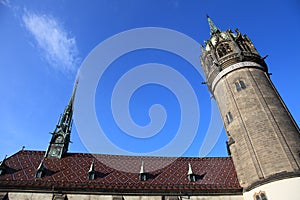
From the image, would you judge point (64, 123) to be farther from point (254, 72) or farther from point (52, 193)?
point (254, 72)

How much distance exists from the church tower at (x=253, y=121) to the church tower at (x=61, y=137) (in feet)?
62.7

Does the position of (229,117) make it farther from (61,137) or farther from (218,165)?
(61,137)

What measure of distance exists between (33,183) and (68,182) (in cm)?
290

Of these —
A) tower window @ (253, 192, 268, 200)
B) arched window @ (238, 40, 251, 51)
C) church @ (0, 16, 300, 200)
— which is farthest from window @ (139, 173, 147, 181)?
arched window @ (238, 40, 251, 51)

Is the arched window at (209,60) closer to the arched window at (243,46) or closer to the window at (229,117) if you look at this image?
the arched window at (243,46)

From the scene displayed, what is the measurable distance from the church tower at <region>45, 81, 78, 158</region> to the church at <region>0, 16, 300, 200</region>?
0.37ft

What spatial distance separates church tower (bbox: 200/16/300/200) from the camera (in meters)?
18.2

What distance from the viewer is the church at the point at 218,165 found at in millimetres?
19047

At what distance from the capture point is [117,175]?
2298 centimetres

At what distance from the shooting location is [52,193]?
19.5 metres

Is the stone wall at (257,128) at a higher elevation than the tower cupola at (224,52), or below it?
below

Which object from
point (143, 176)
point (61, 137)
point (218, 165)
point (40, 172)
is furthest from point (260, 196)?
point (61, 137)

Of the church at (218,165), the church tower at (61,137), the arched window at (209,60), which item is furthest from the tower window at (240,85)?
the church tower at (61,137)

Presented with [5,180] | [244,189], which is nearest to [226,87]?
[244,189]
